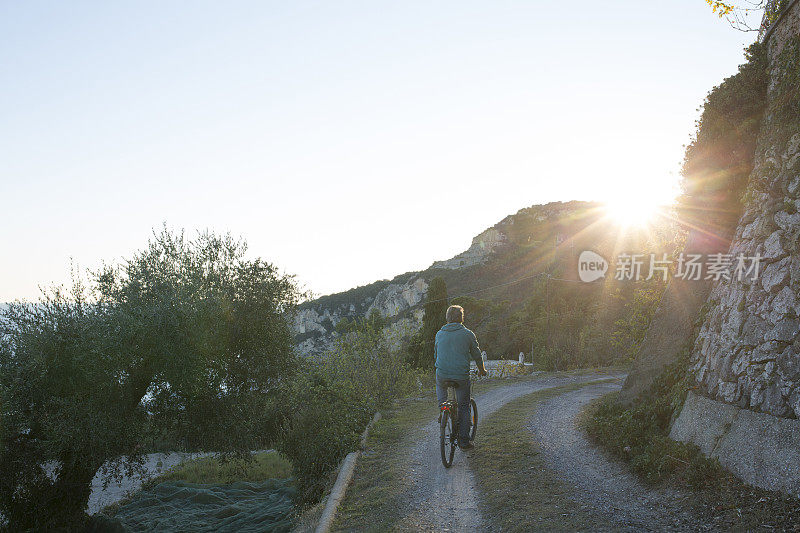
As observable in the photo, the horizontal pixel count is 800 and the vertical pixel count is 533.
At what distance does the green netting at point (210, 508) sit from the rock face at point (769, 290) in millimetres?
10089

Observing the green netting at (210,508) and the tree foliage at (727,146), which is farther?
the green netting at (210,508)

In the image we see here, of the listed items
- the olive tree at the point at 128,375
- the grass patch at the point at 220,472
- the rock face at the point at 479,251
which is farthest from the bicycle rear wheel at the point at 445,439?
the rock face at the point at 479,251

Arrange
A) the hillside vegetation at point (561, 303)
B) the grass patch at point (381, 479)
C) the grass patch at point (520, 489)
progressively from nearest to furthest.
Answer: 1. the grass patch at point (520, 489)
2. the grass patch at point (381, 479)
3. the hillside vegetation at point (561, 303)

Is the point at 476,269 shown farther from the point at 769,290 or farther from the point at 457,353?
the point at 769,290

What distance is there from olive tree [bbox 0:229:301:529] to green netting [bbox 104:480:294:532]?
2.07 metres

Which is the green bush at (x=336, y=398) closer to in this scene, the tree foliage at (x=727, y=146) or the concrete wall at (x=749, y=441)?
the concrete wall at (x=749, y=441)

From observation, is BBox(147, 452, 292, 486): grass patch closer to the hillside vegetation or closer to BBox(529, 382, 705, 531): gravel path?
the hillside vegetation

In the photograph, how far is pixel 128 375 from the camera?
13094 mm

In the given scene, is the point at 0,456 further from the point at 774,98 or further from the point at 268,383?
the point at 774,98

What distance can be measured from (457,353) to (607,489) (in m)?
2.68

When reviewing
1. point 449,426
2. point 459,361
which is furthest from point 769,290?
point 449,426

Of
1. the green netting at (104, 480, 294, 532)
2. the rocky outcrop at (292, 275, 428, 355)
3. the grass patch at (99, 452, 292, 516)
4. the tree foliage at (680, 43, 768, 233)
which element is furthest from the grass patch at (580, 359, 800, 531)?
the rocky outcrop at (292, 275, 428, 355)

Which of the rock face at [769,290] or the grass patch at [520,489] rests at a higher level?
the rock face at [769,290]

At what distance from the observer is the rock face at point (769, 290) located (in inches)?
217
